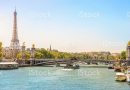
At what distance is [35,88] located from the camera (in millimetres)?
25250

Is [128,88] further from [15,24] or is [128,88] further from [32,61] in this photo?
[15,24]

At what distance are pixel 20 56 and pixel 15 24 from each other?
9.57 metres

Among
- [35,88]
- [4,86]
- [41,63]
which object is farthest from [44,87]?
[41,63]

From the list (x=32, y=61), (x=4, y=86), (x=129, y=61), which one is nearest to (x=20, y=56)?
(x=32, y=61)

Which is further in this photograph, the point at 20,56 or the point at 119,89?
the point at 20,56

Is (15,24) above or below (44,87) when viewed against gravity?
above

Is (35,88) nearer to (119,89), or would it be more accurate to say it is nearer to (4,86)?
(4,86)

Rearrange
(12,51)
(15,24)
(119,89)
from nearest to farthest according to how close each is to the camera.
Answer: (119,89) → (15,24) → (12,51)

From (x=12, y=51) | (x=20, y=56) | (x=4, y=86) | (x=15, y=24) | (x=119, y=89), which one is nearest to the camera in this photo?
(x=119, y=89)

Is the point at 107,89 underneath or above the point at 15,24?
underneath

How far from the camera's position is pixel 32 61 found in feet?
204

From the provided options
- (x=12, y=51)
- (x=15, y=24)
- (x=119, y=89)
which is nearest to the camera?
(x=119, y=89)

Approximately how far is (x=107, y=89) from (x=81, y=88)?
5.11ft

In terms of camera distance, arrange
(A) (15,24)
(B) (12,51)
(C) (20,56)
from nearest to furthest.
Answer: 1. (C) (20,56)
2. (A) (15,24)
3. (B) (12,51)
